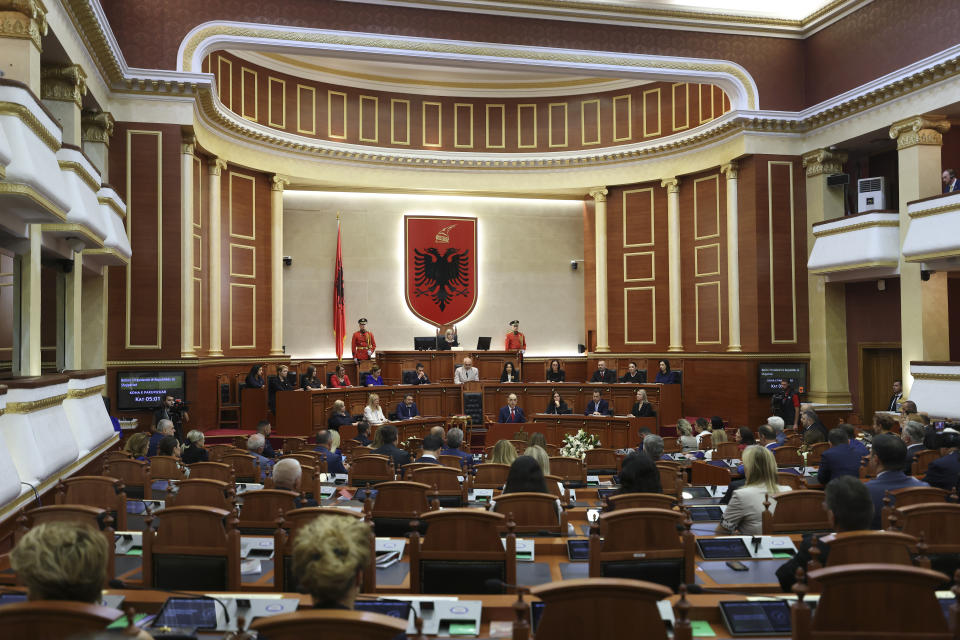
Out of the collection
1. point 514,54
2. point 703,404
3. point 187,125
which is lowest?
point 703,404

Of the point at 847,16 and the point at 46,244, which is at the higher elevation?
the point at 847,16

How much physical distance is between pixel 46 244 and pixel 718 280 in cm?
1229

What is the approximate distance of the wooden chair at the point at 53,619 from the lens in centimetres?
206

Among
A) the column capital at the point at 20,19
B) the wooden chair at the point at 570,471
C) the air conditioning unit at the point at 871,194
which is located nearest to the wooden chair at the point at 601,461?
the wooden chair at the point at 570,471

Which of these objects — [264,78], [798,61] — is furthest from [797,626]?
[264,78]

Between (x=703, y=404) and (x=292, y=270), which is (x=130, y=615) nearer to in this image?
(x=703, y=404)

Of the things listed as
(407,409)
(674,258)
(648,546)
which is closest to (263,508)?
(648,546)

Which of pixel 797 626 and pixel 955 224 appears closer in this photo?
pixel 797 626

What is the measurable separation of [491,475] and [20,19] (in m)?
6.69

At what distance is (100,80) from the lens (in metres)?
11.3

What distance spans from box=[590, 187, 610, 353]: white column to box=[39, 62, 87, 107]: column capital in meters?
11.4

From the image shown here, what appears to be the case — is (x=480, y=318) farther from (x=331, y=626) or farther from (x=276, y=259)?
(x=331, y=626)

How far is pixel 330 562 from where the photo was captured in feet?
7.54

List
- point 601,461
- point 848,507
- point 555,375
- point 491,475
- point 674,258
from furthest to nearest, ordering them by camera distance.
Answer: point 674,258 → point 555,375 → point 601,461 → point 491,475 → point 848,507
